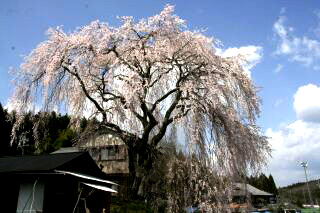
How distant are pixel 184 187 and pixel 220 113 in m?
3.17

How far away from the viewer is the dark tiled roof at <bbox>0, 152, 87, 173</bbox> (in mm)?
10375

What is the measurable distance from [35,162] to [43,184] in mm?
1379

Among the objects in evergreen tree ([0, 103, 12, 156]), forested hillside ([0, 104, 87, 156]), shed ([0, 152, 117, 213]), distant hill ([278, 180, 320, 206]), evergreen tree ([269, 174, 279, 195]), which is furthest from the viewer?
evergreen tree ([269, 174, 279, 195])

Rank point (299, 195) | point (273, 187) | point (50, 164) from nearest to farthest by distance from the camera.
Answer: point (50, 164), point (273, 187), point (299, 195)

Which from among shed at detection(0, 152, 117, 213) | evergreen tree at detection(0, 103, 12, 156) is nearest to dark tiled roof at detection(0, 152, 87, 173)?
shed at detection(0, 152, 117, 213)

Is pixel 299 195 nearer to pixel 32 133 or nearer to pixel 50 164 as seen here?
pixel 32 133

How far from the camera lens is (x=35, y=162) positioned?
37.7 feet

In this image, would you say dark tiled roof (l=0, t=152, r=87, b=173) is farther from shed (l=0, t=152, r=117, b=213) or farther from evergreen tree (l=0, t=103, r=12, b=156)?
evergreen tree (l=0, t=103, r=12, b=156)

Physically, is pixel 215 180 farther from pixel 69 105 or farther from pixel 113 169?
pixel 113 169

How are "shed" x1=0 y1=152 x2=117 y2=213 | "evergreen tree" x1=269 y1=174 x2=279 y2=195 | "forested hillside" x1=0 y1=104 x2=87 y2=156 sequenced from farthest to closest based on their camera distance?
"evergreen tree" x1=269 y1=174 x2=279 y2=195, "forested hillside" x1=0 y1=104 x2=87 y2=156, "shed" x1=0 y1=152 x2=117 y2=213

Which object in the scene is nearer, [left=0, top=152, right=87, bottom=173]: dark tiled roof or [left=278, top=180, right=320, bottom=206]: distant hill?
[left=0, top=152, right=87, bottom=173]: dark tiled roof

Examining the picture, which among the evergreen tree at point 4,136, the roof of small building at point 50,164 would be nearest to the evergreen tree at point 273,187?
the evergreen tree at point 4,136

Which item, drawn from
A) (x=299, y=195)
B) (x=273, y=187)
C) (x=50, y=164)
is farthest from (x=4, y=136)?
(x=299, y=195)

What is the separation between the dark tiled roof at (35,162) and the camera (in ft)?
34.0
